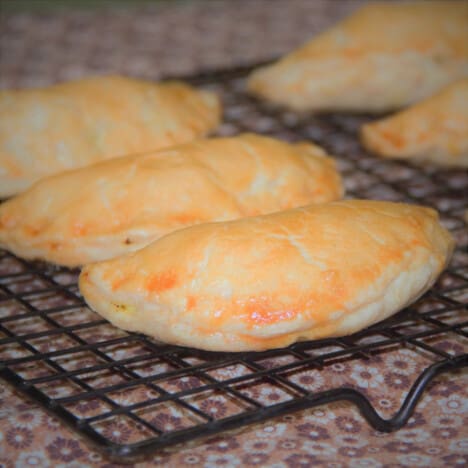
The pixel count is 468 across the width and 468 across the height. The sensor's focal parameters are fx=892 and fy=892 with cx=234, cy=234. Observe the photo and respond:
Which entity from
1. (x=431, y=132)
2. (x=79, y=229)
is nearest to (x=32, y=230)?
(x=79, y=229)

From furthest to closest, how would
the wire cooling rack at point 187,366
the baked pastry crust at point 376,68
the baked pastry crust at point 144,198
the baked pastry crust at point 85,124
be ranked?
the baked pastry crust at point 376,68 < the baked pastry crust at point 85,124 < the baked pastry crust at point 144,198 < the wire cooling rack at point 187,366

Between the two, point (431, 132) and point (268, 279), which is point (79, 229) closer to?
point (268, 279)

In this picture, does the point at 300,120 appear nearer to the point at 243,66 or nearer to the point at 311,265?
the point at 243,66

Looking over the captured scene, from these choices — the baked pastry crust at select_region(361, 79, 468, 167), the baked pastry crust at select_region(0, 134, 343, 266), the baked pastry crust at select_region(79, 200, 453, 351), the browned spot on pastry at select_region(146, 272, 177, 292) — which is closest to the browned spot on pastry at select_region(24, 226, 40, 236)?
the baked pastry crust at select_region(0, 134, 343, 266)

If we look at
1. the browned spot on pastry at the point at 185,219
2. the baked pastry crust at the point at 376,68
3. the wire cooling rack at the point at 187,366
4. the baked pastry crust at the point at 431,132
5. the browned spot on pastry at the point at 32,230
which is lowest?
the wire cooling rack at the point at 187,366

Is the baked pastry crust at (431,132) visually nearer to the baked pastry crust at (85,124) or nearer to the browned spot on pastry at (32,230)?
the baked pastry crust at (85,124)

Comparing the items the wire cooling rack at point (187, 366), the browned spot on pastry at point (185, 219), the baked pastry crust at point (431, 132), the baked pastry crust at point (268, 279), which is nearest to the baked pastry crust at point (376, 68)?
the baked pastry crust at point (431, 132)

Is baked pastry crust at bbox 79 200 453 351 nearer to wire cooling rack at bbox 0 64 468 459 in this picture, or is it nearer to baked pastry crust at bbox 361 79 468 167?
wire cooling rack at bbox 0 64 468 459
